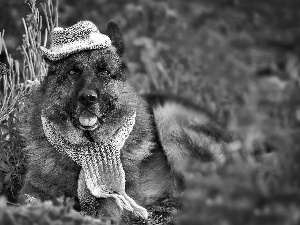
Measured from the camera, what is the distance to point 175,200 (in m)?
4.09

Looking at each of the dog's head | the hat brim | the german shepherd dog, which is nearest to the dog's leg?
the german shepherd dog

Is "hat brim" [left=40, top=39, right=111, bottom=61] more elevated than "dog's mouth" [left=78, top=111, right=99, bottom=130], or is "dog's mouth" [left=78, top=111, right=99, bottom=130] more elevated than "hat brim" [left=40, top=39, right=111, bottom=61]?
"hat brim" [left=40, top=39, right=111, bottom=61]

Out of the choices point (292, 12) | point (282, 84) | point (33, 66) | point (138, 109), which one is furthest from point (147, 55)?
point (282, 84)

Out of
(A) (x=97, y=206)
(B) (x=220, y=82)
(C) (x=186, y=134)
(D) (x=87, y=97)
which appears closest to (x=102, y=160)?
(A) (x=97, y=206)

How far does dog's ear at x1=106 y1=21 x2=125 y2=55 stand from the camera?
12.6 ft

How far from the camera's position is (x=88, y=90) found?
11.1 ft

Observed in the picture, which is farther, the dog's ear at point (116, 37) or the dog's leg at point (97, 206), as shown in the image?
the dog's ear at point (116, 37)

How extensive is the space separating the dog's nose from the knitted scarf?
349mm

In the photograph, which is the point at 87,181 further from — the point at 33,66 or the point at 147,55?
the point at 147,55

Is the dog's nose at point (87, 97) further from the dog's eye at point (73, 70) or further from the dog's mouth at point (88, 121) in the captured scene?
the dog's eye at point (73, 70)

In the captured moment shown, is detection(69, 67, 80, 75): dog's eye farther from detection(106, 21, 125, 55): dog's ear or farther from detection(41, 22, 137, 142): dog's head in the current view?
detection(106, 21, 125, 55): dog's ear

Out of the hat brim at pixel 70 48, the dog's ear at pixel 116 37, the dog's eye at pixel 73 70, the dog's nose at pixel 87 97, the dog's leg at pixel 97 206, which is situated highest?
the dog's ear at pixel 116 37

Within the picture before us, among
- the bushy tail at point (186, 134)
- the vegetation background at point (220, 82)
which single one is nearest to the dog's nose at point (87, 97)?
the vegetation background at point (220, 82)

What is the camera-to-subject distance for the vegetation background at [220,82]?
1857 millimetres
